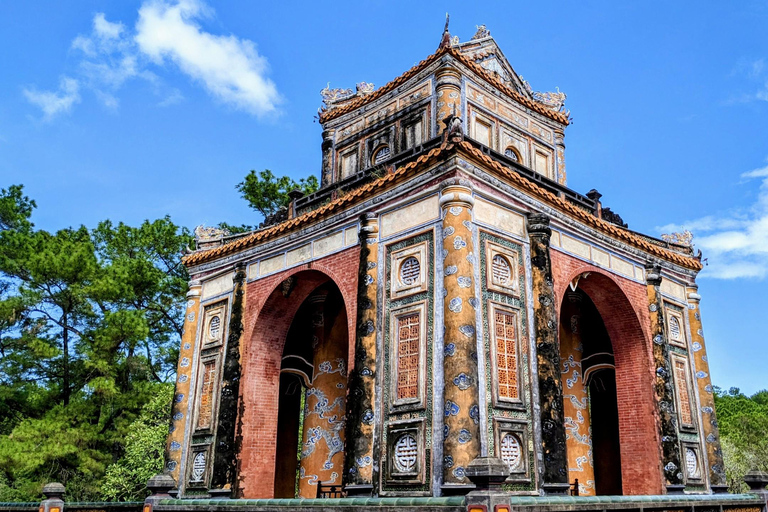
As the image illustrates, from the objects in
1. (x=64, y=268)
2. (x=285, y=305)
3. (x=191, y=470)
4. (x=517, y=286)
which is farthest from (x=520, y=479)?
(x=64, y=268)

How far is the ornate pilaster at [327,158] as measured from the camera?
18.6 m

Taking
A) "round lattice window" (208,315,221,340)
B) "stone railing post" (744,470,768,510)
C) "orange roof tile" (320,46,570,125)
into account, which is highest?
Answer: "orange roof tile" (320,46,570,125)

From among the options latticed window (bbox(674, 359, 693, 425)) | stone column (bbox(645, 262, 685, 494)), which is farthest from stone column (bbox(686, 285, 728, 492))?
stone column (bbox(645, 262, 685, 494))

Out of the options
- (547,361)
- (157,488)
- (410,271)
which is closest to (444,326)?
(410,271)

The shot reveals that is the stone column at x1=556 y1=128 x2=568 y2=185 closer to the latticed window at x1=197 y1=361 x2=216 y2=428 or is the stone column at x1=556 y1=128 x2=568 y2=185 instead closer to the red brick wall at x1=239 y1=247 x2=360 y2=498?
the red brick wall at x1=239 y1=247 x2=360 y2=498

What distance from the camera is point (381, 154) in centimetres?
1744

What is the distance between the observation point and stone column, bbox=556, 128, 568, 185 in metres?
18.3

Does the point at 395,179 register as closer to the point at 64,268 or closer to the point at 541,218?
the point at 541,218

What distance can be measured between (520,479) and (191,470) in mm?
7585

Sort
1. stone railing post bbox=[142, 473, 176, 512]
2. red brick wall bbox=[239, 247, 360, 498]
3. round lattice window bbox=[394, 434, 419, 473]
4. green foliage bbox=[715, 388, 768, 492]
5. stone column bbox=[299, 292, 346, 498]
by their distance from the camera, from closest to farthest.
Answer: stone railing post bbox=[142, 473, 176, 512] < round lattice window bbox=[394, 434, 419, 473] < red brick wall bbox=[239, 247, 360, 498] < stone column bbox=[299, 292, 346, 498] < green foliage bbox=[715, 388, 768, 492]

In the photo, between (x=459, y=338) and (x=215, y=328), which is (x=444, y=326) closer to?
(x=459, y=338)

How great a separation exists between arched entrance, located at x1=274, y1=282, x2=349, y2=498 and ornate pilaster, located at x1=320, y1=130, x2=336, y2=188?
3.93 meters

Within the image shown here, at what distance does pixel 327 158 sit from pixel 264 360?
21.3 ft

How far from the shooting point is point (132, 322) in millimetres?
21547
